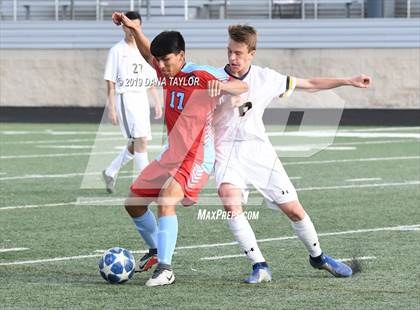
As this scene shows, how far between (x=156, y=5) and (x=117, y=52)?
16393 millimetres

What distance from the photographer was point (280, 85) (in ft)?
25.6

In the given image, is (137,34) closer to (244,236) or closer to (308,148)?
(244,236)

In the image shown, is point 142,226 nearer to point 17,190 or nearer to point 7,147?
point 17,190

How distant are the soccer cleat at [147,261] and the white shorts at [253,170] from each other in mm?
740

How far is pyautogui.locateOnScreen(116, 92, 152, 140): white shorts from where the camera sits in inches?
510

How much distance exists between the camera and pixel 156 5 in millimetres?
29062

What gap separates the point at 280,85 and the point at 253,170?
61 cm

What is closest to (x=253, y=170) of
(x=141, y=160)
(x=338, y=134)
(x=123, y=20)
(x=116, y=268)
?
(x=116, y=268)

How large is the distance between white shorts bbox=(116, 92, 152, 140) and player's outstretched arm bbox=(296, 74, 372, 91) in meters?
5.34

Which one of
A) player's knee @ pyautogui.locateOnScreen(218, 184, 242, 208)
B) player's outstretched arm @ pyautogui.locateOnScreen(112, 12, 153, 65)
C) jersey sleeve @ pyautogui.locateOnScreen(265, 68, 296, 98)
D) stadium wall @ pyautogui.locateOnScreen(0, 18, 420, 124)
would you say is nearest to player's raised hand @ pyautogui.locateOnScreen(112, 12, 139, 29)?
player's outstretched arm @ pyautogui.locateOnScreen(112, 12, 153, 65)

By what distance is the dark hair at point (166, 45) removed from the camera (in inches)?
293

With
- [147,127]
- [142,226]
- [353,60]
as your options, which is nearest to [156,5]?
[353,60]

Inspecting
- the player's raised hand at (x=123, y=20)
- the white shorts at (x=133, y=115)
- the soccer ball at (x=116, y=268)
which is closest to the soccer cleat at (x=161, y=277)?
the soccer ball at (x=116, y=268)

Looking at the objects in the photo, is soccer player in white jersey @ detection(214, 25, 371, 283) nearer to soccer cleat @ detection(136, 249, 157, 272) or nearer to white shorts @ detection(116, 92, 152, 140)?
soccer cleat @ detection(136, 249, 157, 272)
